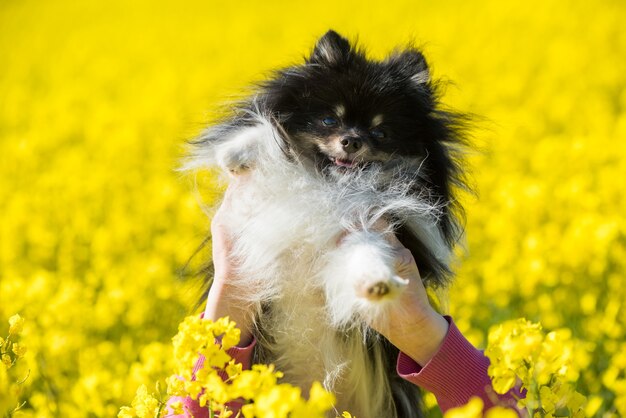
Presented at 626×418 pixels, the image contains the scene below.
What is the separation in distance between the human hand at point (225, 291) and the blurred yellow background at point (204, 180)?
2.07ft

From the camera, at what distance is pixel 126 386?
11.3 ft

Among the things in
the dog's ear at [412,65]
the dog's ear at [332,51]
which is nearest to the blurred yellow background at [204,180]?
the dog's ear at [412,65]

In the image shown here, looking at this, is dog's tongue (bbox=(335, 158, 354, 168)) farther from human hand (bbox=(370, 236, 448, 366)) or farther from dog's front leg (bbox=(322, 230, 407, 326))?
human hand (bbox=(370, 236, 448, 366))

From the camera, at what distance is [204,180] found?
3.53 meters

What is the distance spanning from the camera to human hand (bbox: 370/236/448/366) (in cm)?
238

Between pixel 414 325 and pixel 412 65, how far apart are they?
1.19 meters

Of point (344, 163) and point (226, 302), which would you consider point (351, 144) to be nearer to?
point (344, 163)

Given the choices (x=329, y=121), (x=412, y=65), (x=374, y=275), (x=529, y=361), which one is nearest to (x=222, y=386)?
(x=374, y=275)

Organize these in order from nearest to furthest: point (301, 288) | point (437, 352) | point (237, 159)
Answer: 1. point (437, 352)
2. point (301, 288)
3. point (237, 159)

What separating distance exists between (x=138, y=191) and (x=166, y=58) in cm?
603

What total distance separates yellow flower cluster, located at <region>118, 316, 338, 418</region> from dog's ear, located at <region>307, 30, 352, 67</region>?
55.1 inches

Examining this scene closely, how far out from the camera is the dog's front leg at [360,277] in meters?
2.26

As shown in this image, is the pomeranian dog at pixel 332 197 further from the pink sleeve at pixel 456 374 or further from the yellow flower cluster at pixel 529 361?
the yellow flower cluster at pixel 529 361

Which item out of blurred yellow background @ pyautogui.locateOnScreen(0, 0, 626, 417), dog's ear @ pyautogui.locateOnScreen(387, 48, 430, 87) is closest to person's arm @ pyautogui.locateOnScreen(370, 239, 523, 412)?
blurred yellow background @ pyautogui.locateOnScreen(0, 0, 626, 417)
